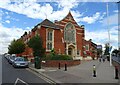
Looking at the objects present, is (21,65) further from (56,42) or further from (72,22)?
(72,22)

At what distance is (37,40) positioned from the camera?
3400 cm

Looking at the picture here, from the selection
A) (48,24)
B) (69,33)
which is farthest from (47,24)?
(69,33)

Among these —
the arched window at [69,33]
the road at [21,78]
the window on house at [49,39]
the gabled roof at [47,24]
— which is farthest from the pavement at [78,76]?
the arched window at [69,33]

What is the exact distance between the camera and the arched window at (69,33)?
5971 cm

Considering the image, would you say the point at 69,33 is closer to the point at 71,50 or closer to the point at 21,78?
the point at 71,50

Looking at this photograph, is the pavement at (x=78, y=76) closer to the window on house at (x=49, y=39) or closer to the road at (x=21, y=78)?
the road at (x=21, y=78)

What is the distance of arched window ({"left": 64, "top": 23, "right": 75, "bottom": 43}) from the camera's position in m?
59.7

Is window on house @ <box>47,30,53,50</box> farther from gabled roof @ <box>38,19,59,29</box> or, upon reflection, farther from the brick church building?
gabled roof @ <box>38,19,59,29</box>

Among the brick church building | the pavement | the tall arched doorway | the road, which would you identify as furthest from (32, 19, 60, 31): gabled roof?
the road

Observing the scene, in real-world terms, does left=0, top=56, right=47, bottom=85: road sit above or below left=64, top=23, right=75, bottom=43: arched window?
below

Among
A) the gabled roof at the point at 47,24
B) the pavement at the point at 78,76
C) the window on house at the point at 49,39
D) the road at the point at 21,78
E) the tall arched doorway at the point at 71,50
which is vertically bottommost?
the road at the point at 21,78

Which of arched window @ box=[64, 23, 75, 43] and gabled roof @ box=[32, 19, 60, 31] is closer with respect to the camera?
gabled roof @ box=[32, 19, 60, 31]

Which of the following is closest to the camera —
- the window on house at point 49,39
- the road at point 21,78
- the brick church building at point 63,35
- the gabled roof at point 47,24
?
the road at point 21,78

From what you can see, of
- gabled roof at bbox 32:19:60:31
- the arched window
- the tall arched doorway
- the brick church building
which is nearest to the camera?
the brick church building
